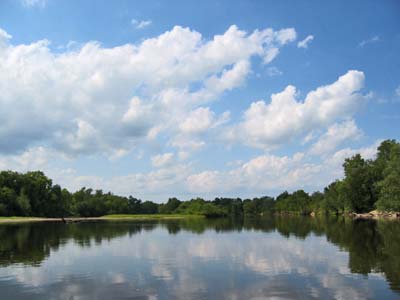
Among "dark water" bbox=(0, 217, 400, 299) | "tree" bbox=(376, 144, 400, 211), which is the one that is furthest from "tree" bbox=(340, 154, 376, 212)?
"dark water" bbox=(0, 217, 400, 299)

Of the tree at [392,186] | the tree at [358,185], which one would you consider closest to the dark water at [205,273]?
the tree at [392,186]

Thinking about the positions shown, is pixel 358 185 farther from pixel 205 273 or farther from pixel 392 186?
pixel 205 273

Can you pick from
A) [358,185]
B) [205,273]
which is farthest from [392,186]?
[205,273]

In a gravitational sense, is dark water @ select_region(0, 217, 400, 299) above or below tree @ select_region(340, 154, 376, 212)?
below

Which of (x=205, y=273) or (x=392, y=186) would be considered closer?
(x=205, y=273)

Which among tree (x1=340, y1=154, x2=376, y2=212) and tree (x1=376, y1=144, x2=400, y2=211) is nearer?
tree (x1=376, y1=144, x2=400, y2=211)

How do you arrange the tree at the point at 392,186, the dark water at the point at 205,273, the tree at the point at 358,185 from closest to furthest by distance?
the dark water at the point at 205,273, the tree at the point at 392,186, the tree at the point at 358,185

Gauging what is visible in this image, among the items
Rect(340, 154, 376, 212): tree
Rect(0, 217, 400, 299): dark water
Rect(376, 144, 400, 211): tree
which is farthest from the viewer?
Rect(340, 154, 376, 212): tree

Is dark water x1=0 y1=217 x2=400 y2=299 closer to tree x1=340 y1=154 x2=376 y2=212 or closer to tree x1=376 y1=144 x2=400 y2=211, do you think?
tree x1=376 y1=144 x2=400 y2=211

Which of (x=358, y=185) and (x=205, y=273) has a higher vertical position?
(x=358, y=185)

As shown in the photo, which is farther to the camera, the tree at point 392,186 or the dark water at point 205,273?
the tree at point 392,186

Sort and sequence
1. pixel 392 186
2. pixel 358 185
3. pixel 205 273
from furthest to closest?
1. pixel 358 185
2. pixel 392 186
3. pixel 205 273

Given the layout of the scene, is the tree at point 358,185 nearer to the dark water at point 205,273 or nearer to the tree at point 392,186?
the tree at point 392,186

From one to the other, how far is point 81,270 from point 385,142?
149999 mm
